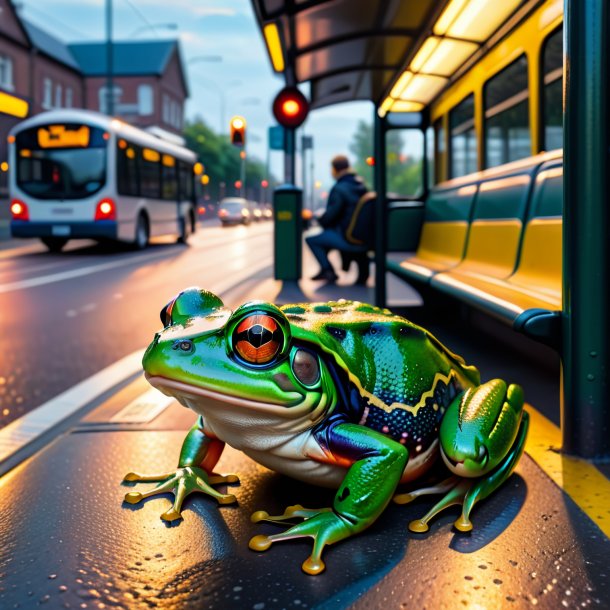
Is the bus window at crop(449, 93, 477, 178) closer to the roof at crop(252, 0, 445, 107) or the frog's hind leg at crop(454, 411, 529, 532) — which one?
the roof at crop(252, 0, 445, 107)

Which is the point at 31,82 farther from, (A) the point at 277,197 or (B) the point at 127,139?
(A) the point at 277,197

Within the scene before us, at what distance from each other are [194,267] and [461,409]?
12.4 meters

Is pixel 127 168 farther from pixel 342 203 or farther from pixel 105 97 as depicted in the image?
pixel 105 97

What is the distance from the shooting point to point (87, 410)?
4.07 m

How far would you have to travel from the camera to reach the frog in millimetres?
1958

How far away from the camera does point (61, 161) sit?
1817cm

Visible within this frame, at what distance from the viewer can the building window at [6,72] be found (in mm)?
39541

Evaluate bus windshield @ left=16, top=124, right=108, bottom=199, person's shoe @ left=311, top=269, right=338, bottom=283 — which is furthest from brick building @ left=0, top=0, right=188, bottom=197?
person's shoe @ left=311, top=269, right=338, bottom=283

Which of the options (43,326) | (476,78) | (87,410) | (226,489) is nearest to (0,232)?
(43,326)

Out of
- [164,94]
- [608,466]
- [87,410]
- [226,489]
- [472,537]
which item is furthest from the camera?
[164,94]

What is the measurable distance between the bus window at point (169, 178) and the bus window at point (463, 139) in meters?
13.9

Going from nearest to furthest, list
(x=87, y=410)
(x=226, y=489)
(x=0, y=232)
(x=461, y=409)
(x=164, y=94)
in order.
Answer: (x=461, y=409)
(x=226, y=489)
(x=87, y=410)
(x=0, y=232)
(x=164, y=94)

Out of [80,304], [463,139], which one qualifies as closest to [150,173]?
Result: [80,304]

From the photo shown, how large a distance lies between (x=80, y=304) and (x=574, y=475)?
749 centimetres
